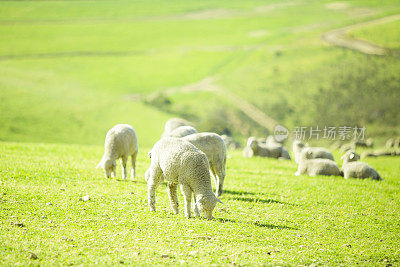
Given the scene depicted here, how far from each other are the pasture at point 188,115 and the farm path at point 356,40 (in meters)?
1.69

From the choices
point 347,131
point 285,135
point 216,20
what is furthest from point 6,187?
point 216,20

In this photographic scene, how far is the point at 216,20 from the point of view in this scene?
12225 cm

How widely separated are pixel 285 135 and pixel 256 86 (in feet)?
66.0

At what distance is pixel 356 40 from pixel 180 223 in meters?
86.9

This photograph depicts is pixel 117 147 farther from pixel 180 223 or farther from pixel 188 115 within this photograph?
pixel 188 115

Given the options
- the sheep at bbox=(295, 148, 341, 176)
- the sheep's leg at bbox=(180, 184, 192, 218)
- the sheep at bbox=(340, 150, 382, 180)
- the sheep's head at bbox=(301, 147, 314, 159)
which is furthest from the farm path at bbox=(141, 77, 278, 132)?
the sheep's leg at bbox=(180, 184, 192, 218)

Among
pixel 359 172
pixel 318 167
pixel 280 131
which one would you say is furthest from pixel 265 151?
pixel 280 131

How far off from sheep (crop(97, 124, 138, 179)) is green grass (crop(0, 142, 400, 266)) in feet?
1.93

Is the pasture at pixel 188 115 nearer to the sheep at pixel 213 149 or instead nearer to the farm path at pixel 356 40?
the sheep at pixel 213 149

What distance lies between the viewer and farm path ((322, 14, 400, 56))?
8550cm

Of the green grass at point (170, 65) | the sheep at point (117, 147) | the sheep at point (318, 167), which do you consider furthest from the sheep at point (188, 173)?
the green grass at point (170, 65)

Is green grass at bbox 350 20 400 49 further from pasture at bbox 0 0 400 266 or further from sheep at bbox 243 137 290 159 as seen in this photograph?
sheep at bbox 243 137 290 159

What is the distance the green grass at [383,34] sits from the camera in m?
86.7

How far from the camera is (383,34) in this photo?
9031cm
